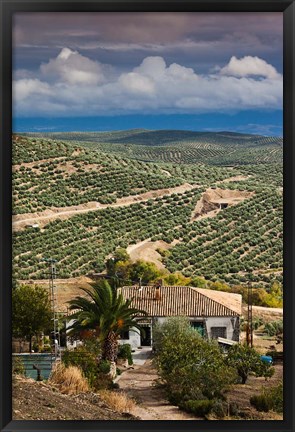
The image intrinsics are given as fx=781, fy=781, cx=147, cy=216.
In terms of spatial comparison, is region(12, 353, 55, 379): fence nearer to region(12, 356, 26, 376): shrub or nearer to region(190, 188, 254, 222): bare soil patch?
region(12, 356, 26, 376): shrub

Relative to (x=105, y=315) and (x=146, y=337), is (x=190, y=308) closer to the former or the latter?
(x=146, y=337)

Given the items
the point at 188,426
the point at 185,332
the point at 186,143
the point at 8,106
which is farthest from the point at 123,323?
the point at 8,106

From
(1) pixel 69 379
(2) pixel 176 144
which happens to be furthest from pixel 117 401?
(2) pixel 176 144

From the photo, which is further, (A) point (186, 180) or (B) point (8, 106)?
(A) point (186, 180)

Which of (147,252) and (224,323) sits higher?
(147,252)

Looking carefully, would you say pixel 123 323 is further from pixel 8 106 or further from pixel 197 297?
pixel 8 106

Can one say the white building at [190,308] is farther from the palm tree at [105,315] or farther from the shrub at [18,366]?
the shrub at [18,366]

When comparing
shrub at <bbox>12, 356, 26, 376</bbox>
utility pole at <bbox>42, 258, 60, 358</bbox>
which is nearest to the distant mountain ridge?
utility pole at <bbox>42, 258, 60, 358</bbox>
